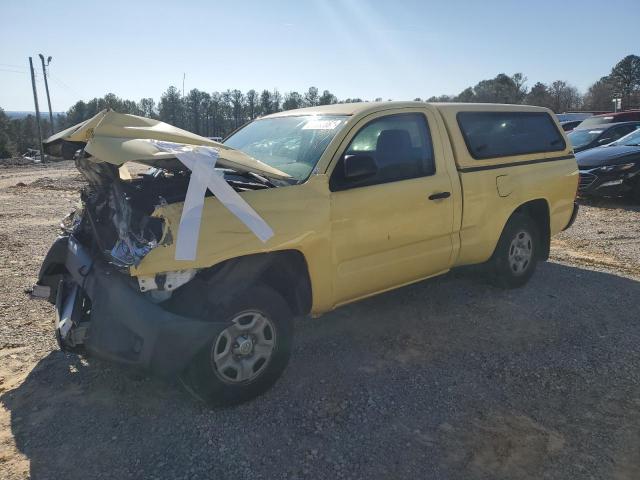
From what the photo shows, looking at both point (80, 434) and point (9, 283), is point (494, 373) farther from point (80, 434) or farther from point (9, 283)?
point (9, 283)

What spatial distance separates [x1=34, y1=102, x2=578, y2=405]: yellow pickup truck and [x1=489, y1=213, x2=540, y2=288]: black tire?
9 cm

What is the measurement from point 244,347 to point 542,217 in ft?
12.5

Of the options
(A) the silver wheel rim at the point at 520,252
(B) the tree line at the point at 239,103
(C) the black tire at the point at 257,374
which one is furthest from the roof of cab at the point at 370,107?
(B) the tree line at the point at 239,103

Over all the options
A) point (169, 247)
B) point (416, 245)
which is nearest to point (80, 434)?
point (169, 247)

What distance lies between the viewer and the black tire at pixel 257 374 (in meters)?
3.09

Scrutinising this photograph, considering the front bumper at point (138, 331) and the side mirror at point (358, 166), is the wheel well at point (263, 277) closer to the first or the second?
the front bumper at point (138, 331)

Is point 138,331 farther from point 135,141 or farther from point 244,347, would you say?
point 135,141

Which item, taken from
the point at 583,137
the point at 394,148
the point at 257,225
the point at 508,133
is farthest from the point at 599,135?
the point at 257,225

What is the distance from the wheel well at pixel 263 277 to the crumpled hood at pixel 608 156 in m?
9.25

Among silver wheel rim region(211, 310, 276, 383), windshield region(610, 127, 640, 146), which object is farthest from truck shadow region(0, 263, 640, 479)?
windshield region(610, 127, 640, 146)

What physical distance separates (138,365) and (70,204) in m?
10.8

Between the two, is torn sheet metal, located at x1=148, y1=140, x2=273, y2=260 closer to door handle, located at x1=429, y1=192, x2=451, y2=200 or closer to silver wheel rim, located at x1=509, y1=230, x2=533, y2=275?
door handle, located at x1=429, y1=192, x2=451, y2=200

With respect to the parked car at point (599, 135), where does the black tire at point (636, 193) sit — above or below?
below

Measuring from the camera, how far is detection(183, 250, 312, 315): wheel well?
10.3 feet
